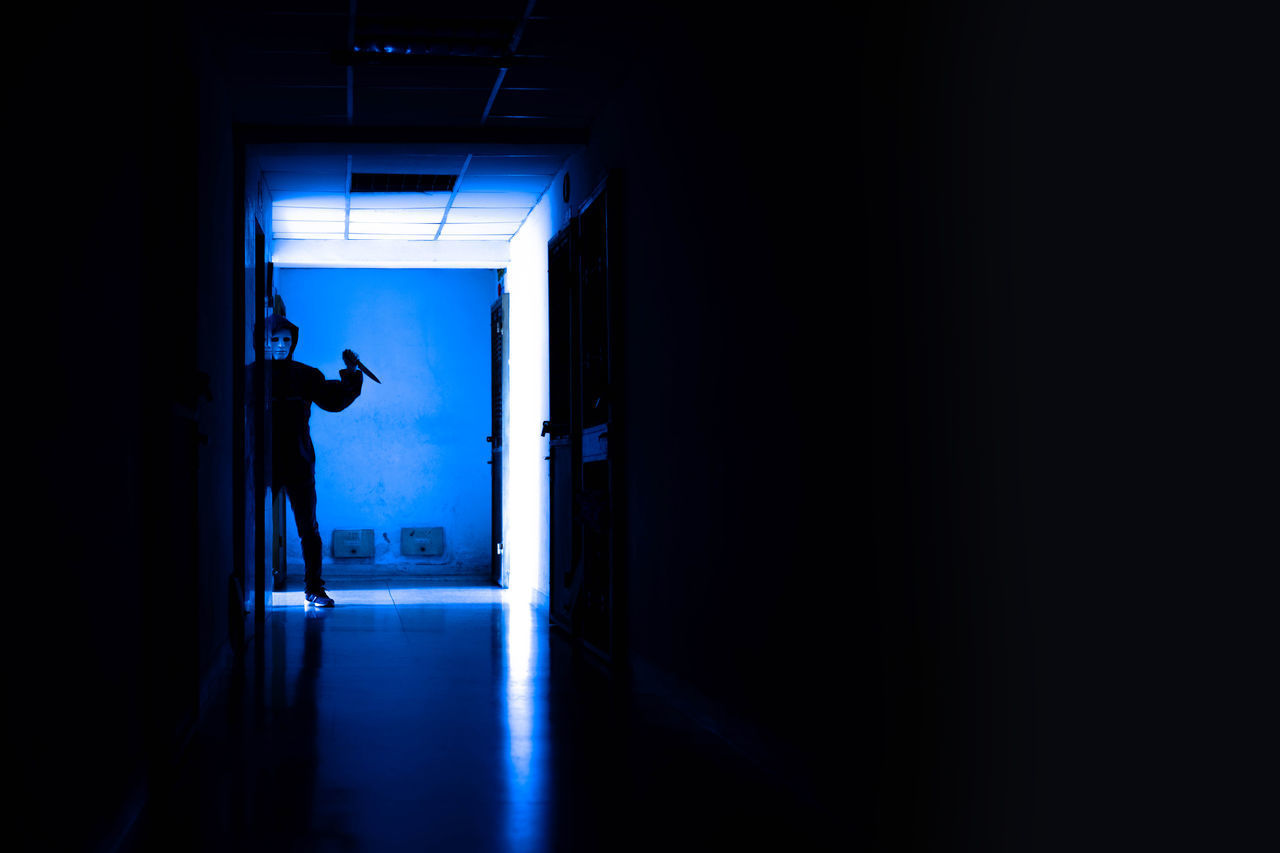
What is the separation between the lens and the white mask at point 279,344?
23.9ft

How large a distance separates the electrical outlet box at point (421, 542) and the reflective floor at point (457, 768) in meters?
5.31

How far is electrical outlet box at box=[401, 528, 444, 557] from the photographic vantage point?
1083 centimetres

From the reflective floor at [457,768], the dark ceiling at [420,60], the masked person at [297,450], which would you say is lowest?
the reflective floor at [457,768]

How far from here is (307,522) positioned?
7879 mm

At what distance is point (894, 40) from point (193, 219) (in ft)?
8.86

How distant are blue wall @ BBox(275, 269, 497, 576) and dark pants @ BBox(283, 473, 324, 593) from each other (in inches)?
108

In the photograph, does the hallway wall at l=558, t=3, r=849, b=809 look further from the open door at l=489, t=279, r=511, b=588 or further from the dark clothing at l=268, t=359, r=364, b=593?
the open door at l=489, t=279, r=511, b=588

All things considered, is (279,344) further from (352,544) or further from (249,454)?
(352,544)

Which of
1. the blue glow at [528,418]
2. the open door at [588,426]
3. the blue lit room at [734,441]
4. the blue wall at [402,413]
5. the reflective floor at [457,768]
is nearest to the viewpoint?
the blue lit room at [734,441]

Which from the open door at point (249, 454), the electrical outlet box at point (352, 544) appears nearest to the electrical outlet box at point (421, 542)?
the electrical outlet box at point (352, 544)

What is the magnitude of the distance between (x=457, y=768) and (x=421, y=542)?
7745mm

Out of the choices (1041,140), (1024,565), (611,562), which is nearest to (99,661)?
(1024,565)

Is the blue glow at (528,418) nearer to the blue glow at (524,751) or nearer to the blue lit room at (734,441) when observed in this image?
the blue lit room at (734,441)

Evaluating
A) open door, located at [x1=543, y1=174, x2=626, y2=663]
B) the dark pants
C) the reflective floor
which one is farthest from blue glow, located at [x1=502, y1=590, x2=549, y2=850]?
the dark pants
